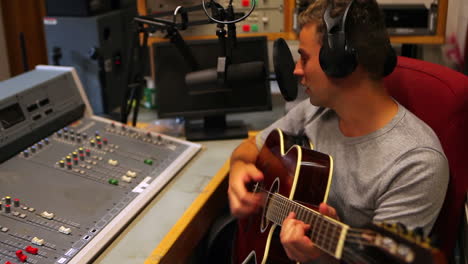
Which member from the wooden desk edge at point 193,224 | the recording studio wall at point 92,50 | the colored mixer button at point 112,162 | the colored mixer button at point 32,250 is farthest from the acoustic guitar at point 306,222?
the recording studio wall at point 92,50

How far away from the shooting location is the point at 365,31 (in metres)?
1.28

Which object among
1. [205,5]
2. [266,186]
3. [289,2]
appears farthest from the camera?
[289,2]

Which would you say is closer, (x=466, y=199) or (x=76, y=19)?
(x=466, y=199)

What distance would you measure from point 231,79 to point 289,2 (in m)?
0.54

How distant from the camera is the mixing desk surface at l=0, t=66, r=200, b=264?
4.13 ft

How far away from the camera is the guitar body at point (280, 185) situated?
4.16 feet

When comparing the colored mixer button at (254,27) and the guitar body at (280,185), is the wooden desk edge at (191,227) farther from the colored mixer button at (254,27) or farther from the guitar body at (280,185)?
the colored mixer button at (254,27)

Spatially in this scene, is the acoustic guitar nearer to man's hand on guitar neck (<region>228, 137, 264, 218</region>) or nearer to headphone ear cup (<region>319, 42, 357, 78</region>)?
man's hand on guitar neck (<region>228, 137, 264, 218</region>)

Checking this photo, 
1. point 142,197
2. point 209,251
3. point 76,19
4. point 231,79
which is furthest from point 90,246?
point 76,19

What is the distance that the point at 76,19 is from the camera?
2.14m

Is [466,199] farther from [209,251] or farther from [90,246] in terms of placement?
[90,246]

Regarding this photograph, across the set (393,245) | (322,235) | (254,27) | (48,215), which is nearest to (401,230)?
(393,245)

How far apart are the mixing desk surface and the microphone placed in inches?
9.6

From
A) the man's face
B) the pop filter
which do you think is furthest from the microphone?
the man's face
